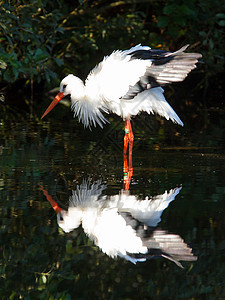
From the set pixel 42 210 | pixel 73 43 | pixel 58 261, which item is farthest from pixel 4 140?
pixel 73 43

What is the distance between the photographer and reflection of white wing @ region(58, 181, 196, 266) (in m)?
4.83

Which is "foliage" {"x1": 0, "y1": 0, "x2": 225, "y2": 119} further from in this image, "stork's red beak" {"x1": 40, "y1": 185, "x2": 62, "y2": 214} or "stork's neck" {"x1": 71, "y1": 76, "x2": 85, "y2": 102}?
"stork's red beak" {"x1": 40, "y1": 185, "x2": 62, "y2": 214}

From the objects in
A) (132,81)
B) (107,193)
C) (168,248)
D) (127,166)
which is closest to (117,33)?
(132,81)

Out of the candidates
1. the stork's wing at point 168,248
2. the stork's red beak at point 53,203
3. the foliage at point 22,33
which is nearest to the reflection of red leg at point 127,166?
the stork's red beak at point 53,203

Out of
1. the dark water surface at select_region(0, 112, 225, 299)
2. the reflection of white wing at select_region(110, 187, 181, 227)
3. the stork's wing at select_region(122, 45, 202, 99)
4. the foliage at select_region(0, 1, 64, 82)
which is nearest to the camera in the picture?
the dark water surface at select_region(0, 112, 225, 299)

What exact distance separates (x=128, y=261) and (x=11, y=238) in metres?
1.02

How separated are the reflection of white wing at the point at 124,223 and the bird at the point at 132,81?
2.24 meters

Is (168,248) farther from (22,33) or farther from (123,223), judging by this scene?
(22,33)

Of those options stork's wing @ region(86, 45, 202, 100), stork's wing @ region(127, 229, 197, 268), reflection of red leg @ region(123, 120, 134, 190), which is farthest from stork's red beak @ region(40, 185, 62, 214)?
stork's wing @ region(86, 45, 202, 100)

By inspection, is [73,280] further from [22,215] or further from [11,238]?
[22,215]

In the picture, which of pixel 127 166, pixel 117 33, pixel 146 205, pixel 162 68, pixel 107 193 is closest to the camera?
pixel 146 205

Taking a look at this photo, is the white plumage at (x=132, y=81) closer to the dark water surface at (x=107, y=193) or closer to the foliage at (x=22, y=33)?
the dark water surface at (x=107, y=193)

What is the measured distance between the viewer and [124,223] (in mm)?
5551

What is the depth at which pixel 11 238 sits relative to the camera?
5.06 meters
